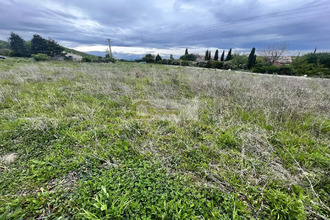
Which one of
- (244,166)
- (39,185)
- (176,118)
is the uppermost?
(176,118)

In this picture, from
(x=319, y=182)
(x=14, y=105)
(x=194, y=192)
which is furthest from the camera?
(x=14, y=105)

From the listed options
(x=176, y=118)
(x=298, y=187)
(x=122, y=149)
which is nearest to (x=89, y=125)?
(x=122, y=149)

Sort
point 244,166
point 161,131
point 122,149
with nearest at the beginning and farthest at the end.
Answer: point 244,166, point 122,149, point 161,131

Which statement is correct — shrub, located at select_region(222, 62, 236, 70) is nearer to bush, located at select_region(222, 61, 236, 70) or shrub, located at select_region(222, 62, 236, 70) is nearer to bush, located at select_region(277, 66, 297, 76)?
bush, located at select_region(222, 61, 236, 70)

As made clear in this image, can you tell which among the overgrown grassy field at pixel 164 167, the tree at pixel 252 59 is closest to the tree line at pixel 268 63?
the tree at pixel 252 59

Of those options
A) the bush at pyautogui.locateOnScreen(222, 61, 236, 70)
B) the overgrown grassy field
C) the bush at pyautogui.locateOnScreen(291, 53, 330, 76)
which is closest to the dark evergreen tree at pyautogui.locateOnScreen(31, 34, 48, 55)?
the bush at pyautogui.locateOnScreen(222, 61, 236, 70)

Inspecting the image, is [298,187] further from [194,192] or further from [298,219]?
[194,192]

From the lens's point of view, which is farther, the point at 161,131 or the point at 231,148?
the point at 161,131

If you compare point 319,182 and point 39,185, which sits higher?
point 319,182

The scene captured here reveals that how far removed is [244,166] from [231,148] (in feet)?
1.38

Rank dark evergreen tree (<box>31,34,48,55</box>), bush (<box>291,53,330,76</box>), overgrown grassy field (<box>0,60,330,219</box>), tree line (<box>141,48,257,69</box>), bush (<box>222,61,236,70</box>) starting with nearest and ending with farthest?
overgrown grassy field (<box>0,60,330,219</box>) < bush (<box>291,53,330,76</box>) < bush (<box>222,61,236,70</box>) < tree line (<box>141,48,257,69</box>) < dark evergreen tree (<box>31,34,48,55</box>)

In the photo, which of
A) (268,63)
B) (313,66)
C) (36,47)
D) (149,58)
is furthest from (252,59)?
(36,47)

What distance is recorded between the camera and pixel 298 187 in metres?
1.49

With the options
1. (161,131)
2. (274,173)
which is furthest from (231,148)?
(161,131)
